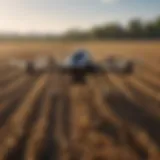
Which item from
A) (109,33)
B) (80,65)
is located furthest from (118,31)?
(80,65)

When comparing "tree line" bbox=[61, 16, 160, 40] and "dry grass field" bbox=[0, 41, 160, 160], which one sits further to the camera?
"tree line" bbox=[61, 16, 160, 40]

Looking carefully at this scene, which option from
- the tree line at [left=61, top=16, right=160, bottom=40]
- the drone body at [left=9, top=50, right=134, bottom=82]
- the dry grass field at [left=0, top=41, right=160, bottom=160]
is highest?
the tree line at [left=61, top=16, right=160, bottom=40]

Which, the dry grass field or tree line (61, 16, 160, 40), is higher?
tree line (61, 16, 160, 40)

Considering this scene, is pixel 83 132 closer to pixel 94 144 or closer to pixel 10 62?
pixel 94 144

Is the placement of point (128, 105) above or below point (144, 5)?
below

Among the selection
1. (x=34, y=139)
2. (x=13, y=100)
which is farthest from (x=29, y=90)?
(x=34, y=139)
